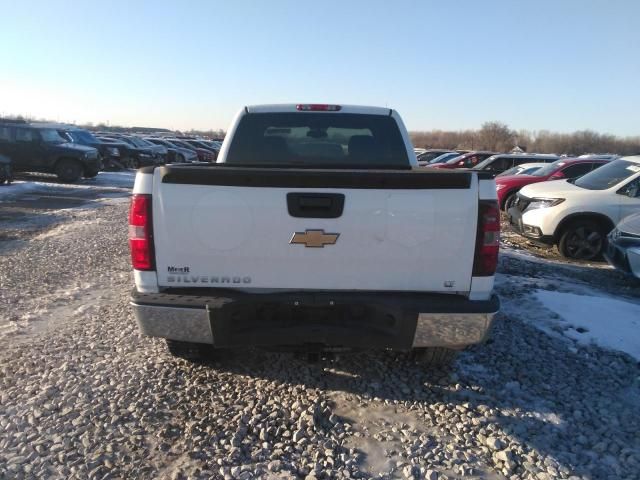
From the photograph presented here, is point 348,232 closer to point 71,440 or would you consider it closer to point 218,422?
point 218,422

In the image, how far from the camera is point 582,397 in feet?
11.5

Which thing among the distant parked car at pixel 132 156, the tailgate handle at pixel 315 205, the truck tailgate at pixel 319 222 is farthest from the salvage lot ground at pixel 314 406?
the distant parked car at pixel 132 156

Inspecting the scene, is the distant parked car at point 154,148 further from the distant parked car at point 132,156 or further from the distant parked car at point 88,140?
the distant parked car at point 88,140

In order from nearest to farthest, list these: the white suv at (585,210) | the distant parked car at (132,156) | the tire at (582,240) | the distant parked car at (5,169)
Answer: the white suv at (585,210) → the tire at (582,240) → the distant parked car at (5,169) → the distant parked car at (132,156)

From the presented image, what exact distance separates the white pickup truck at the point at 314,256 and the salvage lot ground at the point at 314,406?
19.7 inches

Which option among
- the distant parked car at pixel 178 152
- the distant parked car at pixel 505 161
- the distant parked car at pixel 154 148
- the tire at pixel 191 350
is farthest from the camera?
the distant parked car at pixel 178 152

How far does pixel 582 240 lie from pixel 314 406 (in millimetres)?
6777

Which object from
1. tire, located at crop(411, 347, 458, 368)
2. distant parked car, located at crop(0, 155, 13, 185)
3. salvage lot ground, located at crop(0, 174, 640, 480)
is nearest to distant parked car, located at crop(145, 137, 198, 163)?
distant parked car, located at crop(0, 155, 13, 185)

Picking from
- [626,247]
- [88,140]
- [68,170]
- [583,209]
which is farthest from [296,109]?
[88,140]

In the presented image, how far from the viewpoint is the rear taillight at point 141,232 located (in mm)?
2945

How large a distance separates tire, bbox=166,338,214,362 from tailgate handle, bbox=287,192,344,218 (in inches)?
50.6

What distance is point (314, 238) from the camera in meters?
2.95

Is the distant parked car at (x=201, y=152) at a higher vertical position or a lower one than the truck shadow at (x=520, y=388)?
lower

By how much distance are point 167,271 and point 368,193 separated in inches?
49.8
